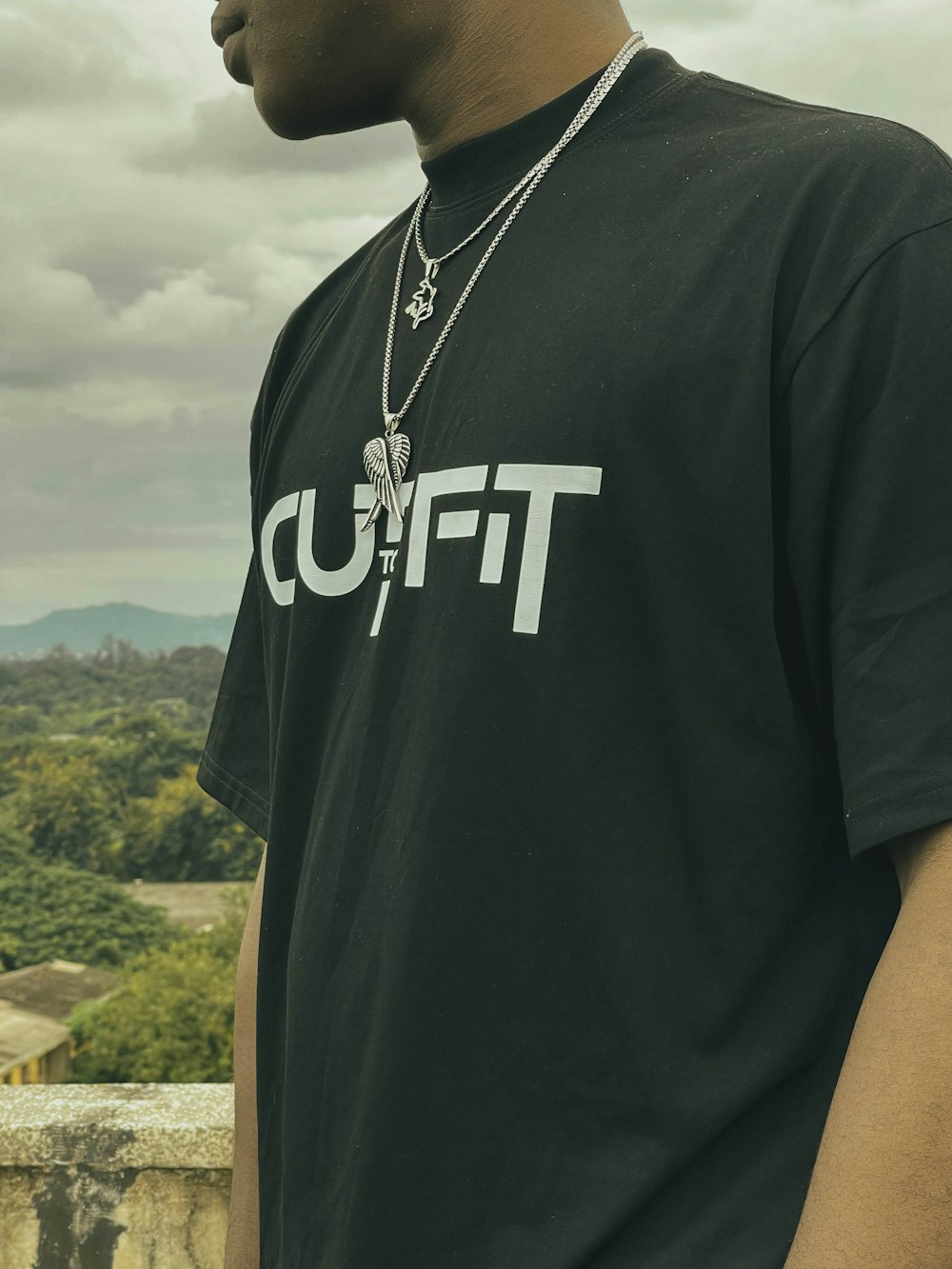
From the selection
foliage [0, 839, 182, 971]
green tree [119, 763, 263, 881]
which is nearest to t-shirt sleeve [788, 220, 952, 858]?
foliage [0, 839, 182, 971]

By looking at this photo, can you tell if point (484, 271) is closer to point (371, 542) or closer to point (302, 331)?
point (371, 542)

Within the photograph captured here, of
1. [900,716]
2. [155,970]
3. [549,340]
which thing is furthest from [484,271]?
[155,970]

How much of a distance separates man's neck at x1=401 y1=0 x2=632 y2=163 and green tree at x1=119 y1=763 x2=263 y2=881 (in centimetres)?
5067

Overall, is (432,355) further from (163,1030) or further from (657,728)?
(163,1030)

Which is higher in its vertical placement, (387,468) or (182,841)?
(387,468)

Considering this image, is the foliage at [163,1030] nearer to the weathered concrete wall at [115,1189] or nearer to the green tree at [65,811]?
the weathered concrete wall at [115,1189]

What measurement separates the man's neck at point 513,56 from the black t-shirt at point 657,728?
0.53 ft

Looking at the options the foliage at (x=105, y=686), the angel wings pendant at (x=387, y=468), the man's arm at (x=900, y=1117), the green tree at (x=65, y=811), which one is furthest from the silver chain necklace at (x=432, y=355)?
the foliage at (x=105, y=686)

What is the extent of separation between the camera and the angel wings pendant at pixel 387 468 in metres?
1.12

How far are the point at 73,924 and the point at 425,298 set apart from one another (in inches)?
1537

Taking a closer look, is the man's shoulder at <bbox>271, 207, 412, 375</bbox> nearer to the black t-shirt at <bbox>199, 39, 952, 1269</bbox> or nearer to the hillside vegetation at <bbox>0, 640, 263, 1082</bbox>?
the black t-shirt at <bbox>199, 39, 952, 1269</bbox>

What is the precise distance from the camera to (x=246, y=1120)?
133cm

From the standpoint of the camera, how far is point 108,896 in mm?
39281

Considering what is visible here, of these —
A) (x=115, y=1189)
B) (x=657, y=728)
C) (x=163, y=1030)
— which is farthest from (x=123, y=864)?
(x=657, y=728)
